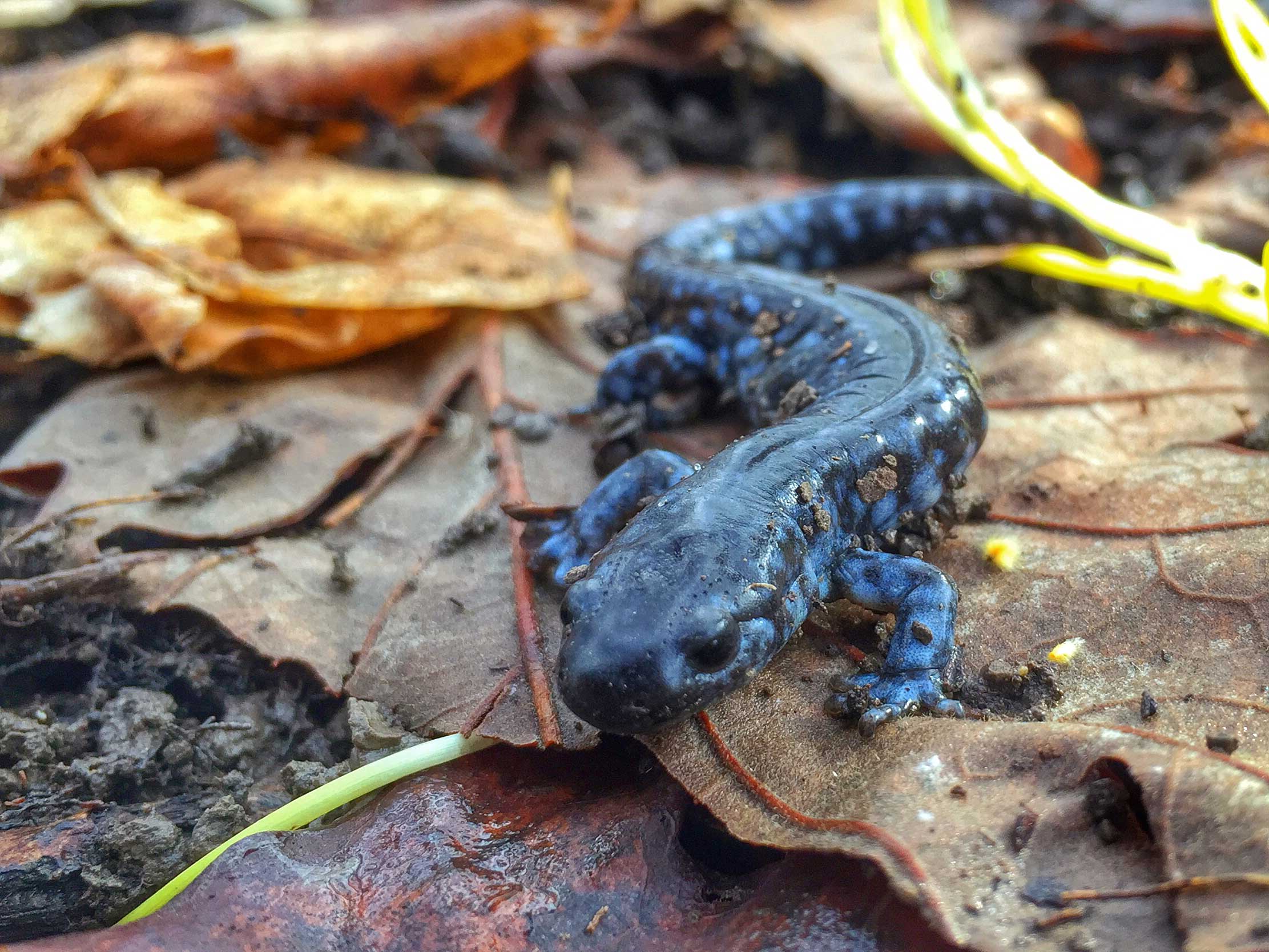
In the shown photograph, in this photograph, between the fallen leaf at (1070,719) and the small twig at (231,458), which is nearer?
the fallen leaf at (1070,719)

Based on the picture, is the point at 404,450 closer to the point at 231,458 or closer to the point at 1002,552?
the point at 231,458

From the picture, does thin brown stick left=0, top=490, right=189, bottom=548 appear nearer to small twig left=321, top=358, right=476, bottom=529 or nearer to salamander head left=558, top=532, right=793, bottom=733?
small twig left=321, top=358, right=476, bottom=529

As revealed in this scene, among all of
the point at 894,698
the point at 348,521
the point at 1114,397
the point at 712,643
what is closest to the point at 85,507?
the point at 348,521

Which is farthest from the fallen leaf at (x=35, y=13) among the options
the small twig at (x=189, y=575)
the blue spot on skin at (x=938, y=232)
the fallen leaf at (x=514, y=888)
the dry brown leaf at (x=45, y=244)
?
the fallen leaf at (x=514, y=888)

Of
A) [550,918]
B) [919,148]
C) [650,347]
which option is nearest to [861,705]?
[550,918]

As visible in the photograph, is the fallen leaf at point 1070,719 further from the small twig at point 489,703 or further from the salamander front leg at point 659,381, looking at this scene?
the salamander front leg at point 659,381

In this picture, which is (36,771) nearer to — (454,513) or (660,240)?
(454,513)
